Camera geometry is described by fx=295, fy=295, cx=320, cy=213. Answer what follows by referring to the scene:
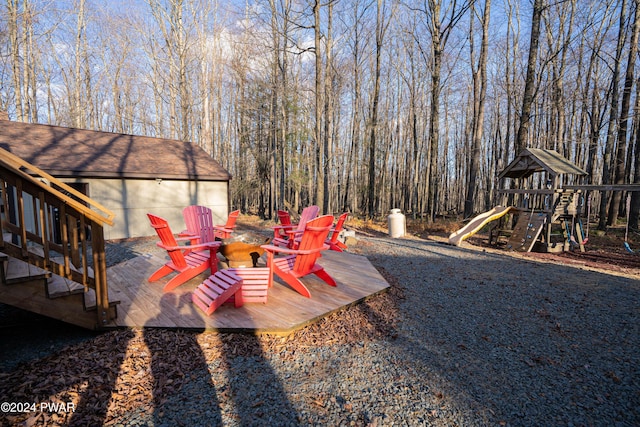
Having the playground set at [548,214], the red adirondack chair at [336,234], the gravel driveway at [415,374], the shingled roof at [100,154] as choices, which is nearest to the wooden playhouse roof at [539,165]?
the playground set at [548,214]

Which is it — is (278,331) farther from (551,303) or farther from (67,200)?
(551,303)

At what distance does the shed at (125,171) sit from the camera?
9094mm

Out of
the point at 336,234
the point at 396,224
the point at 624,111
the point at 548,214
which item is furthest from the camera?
the point at 624,111

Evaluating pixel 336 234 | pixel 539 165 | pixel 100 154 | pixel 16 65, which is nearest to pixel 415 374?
pixel 336 234

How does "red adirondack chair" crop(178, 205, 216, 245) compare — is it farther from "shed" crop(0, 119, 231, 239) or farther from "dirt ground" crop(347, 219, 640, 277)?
"dirt ground" crop(347, 219, 640, 277)

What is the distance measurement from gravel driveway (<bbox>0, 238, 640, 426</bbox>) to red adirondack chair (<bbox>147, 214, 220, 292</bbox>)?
4.37 feet

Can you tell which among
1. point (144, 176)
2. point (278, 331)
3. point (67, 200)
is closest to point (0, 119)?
point (144, 176)

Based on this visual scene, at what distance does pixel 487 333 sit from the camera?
127 inches

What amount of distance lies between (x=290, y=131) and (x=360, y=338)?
1666 centimetres

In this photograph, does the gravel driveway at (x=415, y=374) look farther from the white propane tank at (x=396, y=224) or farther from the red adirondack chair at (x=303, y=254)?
the white propane tank at (x=396, y=224)

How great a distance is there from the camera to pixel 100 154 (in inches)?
399

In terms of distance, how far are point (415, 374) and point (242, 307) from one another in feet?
6.92

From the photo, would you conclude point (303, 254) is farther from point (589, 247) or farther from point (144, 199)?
point (589, 247)

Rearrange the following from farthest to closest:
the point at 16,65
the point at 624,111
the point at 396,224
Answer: the point at 16,65, the point at 624,111, the point at 396,224
